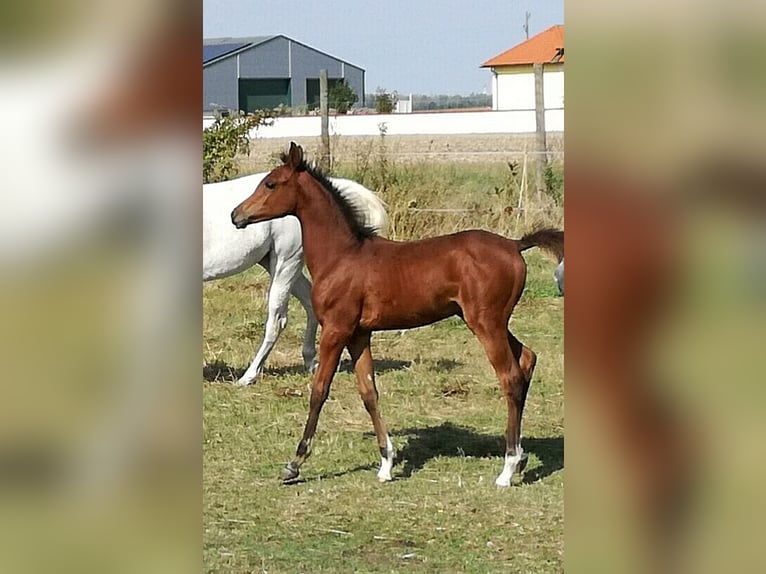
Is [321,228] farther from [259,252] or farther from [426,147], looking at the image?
[426,147]

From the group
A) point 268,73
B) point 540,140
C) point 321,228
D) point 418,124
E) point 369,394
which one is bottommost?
point 369,394

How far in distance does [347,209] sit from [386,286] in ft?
1.31

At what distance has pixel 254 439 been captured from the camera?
5.37 m

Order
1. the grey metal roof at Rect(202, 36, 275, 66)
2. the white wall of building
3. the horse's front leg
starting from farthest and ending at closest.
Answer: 1. the grey metal roof at Rect(202, 36, 275, 66)
2. the white wall of building
3. the horse's front leg

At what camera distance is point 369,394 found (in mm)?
4656

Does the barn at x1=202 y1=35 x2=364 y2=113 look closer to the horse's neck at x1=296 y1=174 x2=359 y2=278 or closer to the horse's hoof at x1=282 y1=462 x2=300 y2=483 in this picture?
the horse's neck at x1=296 y1=174 x2=359 y2=278

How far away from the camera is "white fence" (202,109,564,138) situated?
2047cm

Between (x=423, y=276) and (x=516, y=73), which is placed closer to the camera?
(x=423, y=276)

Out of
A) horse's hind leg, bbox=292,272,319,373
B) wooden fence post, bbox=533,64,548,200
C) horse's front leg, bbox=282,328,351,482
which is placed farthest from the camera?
wooden fence post, bbox=533,64,548,200

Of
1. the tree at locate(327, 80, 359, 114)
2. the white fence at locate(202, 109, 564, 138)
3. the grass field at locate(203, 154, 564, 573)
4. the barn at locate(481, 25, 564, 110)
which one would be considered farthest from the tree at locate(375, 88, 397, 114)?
the grass field at locate(203, 154, 564, 573)

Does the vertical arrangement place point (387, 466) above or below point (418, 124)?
below

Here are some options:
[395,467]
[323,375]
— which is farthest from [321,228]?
[395,467]
